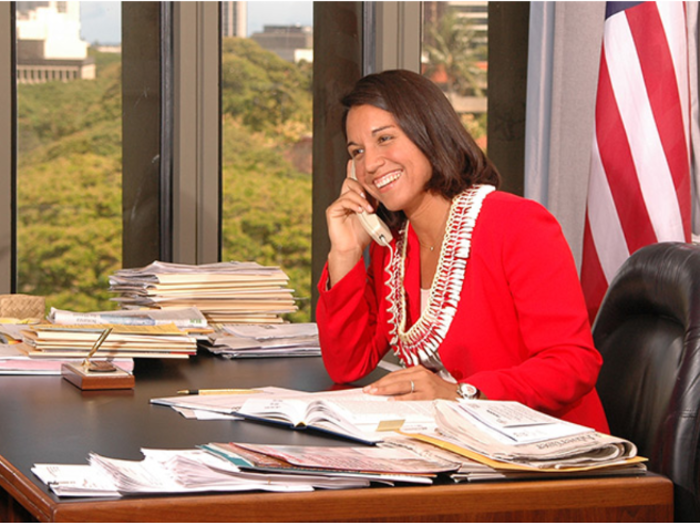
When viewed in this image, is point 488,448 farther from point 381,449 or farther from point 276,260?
point 276,260

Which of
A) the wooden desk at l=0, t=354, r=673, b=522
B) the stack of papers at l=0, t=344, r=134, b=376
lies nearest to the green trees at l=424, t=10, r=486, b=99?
the stack of papers at l=0, t=344, r=134, b=376

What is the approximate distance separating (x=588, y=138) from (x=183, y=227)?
54.7 inches

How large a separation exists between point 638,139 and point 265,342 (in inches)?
45.1

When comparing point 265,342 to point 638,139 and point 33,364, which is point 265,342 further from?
point 638,139

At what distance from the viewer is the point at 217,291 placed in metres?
2.53

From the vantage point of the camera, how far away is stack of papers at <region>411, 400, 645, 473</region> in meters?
1.06

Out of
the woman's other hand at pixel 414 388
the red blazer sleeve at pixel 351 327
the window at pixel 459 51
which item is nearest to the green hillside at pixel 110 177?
the window at pixel 459 51

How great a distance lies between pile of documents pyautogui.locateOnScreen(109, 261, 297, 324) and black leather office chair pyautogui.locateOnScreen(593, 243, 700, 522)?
3.30 ft

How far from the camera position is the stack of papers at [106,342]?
194 cm

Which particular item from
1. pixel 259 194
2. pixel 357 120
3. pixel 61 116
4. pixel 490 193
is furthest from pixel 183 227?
pixel 490 193

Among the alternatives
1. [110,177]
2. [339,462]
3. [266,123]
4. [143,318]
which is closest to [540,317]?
[339,462]

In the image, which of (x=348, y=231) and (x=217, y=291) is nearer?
(x=348, y=231)

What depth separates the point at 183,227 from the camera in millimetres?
3248

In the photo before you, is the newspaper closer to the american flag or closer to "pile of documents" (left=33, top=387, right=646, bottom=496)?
"pile of documents" (left=33, top=387, right=646, bottom=496)
